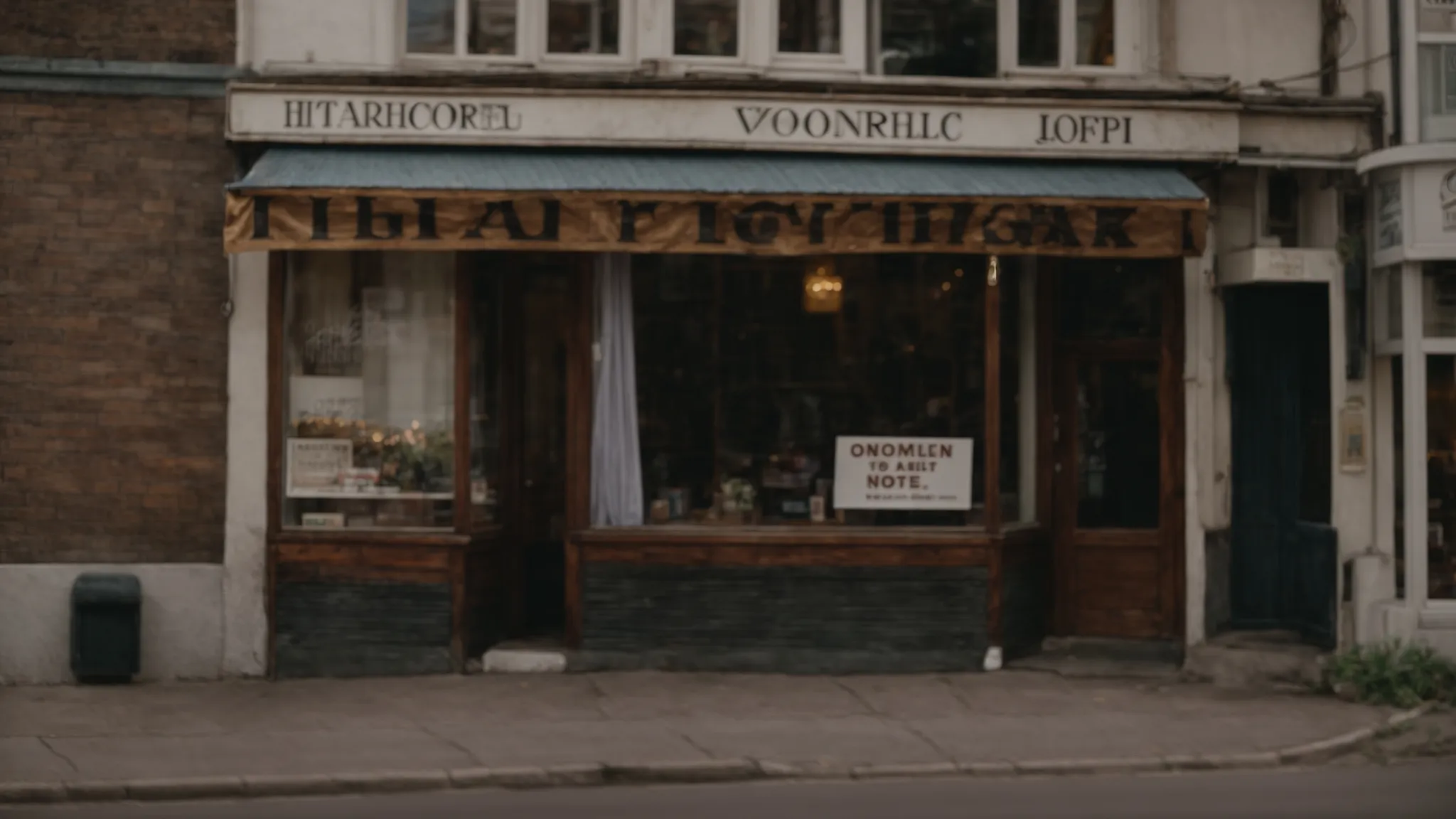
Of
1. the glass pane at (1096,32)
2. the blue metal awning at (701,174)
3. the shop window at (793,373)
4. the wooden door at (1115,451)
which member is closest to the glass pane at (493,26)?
the blue metal awning at (701,174)

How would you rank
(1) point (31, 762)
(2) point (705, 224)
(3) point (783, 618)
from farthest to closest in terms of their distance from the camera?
Answer: (3) point (783, 618), (2) point (705, 224), (1) point (31, 762)

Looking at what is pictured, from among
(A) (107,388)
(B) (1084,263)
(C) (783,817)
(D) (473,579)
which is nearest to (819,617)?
(D) (473,579)

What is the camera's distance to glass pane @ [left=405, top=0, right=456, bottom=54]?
46.5 ft

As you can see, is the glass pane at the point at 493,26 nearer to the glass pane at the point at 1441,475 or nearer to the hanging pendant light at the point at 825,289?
the hanging pendant light at the point at 825,289

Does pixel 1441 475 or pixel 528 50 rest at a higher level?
pixel 528 50

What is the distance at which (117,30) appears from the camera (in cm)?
1378

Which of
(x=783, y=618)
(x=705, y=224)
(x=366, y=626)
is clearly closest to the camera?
(x=705, y=224)

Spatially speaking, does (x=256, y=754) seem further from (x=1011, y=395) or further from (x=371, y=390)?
(x=1011, y=395)

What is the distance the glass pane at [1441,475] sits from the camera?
13.7 metres

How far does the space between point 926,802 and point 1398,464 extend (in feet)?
19.9

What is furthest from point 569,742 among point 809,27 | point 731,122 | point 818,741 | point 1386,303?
point 1386,303

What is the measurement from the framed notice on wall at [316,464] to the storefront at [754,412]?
23mm

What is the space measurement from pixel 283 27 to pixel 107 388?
120 inches

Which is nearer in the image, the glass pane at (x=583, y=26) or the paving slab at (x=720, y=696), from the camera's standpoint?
the paving slab at (x=720, y=696)
